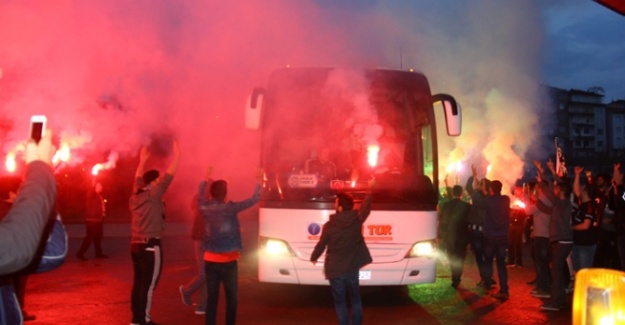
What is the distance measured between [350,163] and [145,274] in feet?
9.59

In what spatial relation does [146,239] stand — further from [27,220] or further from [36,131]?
[27,220]

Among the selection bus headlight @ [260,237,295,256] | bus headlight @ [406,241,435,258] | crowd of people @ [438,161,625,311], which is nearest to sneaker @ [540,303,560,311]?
crowd of people @ [438,161,625,311]

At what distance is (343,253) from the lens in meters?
6.18

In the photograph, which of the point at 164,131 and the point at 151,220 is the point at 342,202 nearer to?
the point at 151,220

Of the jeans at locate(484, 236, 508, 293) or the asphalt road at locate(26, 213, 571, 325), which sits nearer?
the asphalt road at locate(26, 213, 571, 325)

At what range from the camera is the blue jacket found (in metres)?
6.40

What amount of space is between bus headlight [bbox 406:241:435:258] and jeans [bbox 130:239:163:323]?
3116 millimetres

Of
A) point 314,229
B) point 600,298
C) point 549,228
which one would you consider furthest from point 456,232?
point 600,298

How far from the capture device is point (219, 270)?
20.9 feet

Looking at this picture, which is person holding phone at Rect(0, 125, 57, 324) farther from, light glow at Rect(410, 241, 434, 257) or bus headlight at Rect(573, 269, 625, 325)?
light glow at Rect(410, 241, 434, 257)

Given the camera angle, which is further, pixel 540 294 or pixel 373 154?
pixel 540 294

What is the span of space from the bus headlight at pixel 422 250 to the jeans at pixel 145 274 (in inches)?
123

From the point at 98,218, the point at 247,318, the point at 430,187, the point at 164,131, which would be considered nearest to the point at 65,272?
the point at 98,218

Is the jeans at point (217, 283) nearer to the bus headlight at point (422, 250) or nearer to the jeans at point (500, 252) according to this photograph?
the bus headlight at point (422, 250)
